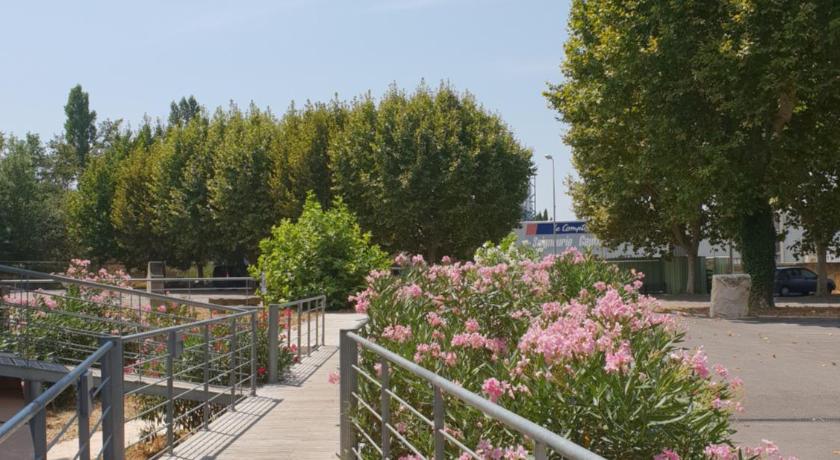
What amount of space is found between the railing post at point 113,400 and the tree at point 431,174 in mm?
38311

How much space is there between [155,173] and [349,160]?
14.6m

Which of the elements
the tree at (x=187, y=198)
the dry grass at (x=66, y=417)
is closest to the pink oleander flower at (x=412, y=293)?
the dry grass at (x=66, y=417)

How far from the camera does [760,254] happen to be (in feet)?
98.3

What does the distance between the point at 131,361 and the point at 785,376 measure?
10.1 meters

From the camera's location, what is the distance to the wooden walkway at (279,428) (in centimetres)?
800

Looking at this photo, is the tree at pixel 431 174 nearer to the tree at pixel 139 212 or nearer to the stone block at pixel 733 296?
the tree at pixel 139 212

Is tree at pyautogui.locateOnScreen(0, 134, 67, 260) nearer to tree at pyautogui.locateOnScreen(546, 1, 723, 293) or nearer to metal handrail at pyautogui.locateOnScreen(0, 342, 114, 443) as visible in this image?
tree at pyautogui.locateOnScreen(546, 1, 723, 293)

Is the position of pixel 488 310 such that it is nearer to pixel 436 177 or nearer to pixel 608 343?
pixel 608 343

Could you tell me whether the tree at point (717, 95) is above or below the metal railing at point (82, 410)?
above

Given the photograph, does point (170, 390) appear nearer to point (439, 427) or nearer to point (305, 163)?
point (439, 427)

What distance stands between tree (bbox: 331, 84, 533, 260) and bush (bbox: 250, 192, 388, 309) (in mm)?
19072

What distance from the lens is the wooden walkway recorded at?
800 cm

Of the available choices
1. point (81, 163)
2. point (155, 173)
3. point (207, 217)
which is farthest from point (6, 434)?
point (81, 163)

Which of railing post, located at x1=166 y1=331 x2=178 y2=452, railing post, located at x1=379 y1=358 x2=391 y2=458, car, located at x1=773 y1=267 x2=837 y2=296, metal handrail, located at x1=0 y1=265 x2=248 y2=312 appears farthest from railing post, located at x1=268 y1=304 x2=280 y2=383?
car, located at x1=773 y1=267 x2=837 y2=296
